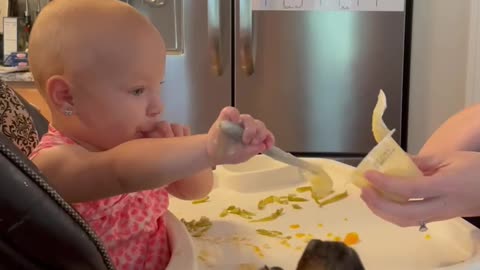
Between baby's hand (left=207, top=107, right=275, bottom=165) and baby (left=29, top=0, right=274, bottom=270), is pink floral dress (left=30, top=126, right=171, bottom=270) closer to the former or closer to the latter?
baby (left=29, top=0, right=274, bottom=270)

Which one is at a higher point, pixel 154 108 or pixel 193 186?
pixel 154 108

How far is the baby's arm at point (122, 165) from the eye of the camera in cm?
63

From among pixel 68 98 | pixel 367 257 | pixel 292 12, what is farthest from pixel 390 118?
pixel 68 98

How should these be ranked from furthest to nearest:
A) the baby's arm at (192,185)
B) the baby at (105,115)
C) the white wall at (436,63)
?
the white wall at (436,63) < the baby's arm at (192,185) < the baby at (105,115)

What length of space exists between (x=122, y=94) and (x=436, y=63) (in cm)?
165

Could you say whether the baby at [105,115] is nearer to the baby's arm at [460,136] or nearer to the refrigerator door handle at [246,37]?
the baby's arm at [460,136]

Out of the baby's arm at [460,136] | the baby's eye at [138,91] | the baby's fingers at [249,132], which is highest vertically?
the baby's eye at [138,91]

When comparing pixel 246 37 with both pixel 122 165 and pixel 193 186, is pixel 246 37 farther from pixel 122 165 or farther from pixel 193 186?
pixel 122 165

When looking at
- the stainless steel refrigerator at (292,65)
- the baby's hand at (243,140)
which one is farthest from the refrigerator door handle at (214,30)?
the baby's hand at (243,140)

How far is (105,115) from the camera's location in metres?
0.74

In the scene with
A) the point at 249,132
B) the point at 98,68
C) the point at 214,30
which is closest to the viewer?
the point at 249,132

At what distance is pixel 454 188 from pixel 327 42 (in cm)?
153

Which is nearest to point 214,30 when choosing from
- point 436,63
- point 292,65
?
point 292,65

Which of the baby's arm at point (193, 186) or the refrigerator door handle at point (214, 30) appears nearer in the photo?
the baby's arm at point (193, 186)
